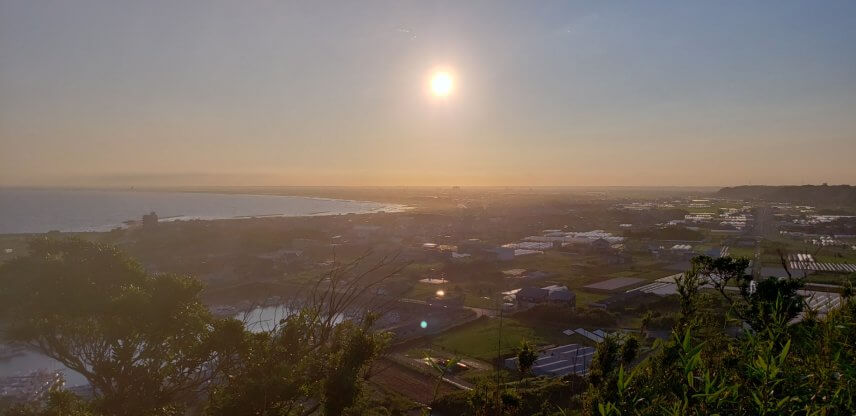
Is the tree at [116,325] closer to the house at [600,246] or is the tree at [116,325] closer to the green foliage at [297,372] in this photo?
the green foliage at [297,372]

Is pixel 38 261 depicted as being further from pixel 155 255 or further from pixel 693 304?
pixel 155 255

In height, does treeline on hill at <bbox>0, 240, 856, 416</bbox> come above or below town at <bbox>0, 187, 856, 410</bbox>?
above

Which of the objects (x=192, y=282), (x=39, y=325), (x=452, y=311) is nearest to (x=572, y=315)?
(x=452, y=311)

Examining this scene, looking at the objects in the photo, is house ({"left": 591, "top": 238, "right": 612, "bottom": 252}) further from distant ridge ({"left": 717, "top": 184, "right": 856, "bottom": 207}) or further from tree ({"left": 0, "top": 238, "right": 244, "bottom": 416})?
distant ridge ({"left": 717, "top": 184, "right": 856, "bottom": 207})

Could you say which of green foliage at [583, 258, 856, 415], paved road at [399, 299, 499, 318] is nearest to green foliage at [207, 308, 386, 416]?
green foliage at [583, 258, 856, 415]

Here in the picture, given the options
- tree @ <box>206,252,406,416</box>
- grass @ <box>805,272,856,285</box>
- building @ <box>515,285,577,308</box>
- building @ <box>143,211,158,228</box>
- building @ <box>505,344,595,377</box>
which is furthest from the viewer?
building @ <box>143,211,158,228</box>

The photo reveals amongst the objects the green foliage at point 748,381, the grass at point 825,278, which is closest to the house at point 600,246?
the grass at point 825,278
